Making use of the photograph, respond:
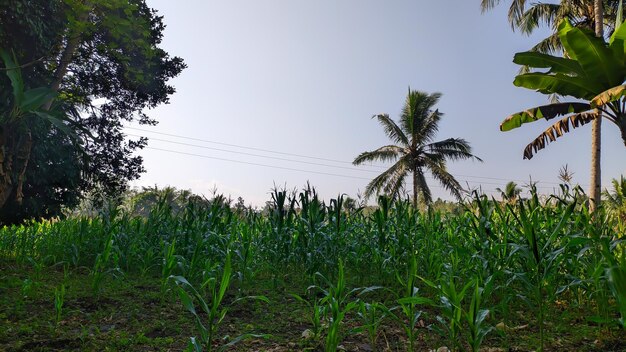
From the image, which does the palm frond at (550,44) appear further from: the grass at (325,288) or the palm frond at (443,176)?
the grass at (325,288)

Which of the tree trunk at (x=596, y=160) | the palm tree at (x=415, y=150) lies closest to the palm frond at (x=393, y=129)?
the palm tree at (x=415, y=150)

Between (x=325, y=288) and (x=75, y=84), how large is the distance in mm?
11926

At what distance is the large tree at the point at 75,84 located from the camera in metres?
8.22

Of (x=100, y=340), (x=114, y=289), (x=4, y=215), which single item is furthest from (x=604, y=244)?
→ (x=4, y=215)

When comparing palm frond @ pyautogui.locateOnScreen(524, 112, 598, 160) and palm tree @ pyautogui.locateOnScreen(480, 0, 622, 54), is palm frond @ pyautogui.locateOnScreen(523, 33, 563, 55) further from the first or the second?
palm frond @ pyautogui.locateOnScreen(524, 112, 598, 160)

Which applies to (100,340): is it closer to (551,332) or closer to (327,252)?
(327,252)

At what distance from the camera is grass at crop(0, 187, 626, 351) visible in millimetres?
2611

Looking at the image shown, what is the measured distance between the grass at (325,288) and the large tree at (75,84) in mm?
1673

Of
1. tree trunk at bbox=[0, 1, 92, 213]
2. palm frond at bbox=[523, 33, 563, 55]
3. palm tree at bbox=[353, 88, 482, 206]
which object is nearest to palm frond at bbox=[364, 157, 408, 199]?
palm tree at bbox=[353, 88, 482, 206]

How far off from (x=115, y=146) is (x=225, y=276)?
44.1ft

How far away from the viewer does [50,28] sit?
394 inches

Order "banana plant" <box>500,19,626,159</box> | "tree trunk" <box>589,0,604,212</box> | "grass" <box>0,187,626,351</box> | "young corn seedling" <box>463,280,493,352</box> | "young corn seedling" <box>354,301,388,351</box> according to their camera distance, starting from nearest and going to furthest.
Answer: "young corn seedling" <box>463,280,493,352</box> < "young corn seedling" <box>354,301,388,351</box> < "grass" <box>0,187,626,351</box> < "banana plant" <box>500,19,626,159</box> < "tree trunk" <box>589,0,604,212</box>

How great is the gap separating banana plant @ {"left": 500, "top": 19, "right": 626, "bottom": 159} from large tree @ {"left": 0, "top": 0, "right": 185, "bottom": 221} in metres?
9.37

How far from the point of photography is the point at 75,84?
1235 cm
